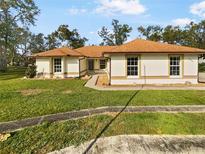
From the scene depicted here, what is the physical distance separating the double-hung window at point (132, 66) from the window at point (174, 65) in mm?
2884

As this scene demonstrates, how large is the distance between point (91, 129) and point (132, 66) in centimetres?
1204

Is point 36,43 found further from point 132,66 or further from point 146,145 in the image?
point 146,145

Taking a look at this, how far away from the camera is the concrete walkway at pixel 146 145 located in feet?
21.0

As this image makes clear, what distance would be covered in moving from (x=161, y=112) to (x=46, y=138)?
495 centimetres

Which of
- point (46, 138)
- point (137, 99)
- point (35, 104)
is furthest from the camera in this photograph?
point (137, 99)

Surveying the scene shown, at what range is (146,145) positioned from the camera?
6770mm

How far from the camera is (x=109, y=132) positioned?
7.71 m

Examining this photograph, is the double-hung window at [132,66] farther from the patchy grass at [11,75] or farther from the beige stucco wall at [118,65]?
the patchy grass at [11,75]

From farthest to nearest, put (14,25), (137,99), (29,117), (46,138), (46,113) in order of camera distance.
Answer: (14,25) → (137,99) → (46,113) → (29,117) → (46,138)

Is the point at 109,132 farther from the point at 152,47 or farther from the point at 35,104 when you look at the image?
the point at 152,47

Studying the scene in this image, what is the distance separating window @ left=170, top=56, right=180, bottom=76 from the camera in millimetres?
19594

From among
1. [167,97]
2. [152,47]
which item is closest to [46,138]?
[167,97]

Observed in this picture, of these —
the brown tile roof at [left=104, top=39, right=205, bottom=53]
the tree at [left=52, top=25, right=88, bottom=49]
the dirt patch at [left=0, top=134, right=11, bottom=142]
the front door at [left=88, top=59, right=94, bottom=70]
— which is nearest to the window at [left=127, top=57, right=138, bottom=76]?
the brown tile roof at [left=104, top=39, right=205, bottom=53]

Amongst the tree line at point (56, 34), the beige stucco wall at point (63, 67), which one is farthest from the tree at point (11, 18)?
the beige stucco wall at point (63, 67)
